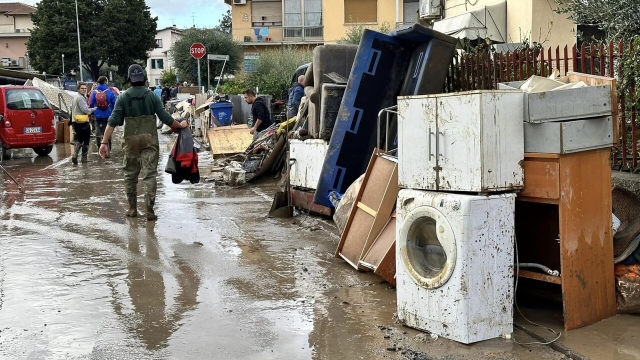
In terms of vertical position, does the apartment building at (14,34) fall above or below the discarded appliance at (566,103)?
above

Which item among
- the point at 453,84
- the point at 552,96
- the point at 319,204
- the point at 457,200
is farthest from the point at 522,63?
the point at 457,200

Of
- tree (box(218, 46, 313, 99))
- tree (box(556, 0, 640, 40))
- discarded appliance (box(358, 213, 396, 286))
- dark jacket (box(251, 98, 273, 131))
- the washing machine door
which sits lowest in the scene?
discarded appliance (box(358, 213, 396, 286))

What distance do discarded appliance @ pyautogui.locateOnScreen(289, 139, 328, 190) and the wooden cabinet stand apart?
4275 millimetres

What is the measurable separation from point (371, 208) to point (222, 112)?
1398 cm

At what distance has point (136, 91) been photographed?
28.5 feet

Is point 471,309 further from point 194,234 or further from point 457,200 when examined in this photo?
point 194,234

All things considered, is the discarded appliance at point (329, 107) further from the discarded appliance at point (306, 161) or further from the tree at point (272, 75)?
the tree at point (272, 75)

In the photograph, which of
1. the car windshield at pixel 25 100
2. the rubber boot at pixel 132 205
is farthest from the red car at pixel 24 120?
the rubber boot at pixel 132 205

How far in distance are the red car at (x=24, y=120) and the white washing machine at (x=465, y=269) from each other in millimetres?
15055

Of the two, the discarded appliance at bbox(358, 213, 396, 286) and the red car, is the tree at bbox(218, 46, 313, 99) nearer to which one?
the red car

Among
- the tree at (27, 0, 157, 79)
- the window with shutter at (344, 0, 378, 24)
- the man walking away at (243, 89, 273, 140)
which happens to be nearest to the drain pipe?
the man walking away at (243, 89, 273, 140)

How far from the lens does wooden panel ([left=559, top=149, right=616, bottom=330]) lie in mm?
4340

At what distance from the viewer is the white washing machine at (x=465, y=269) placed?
4.16 m

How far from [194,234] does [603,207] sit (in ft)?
15.5
